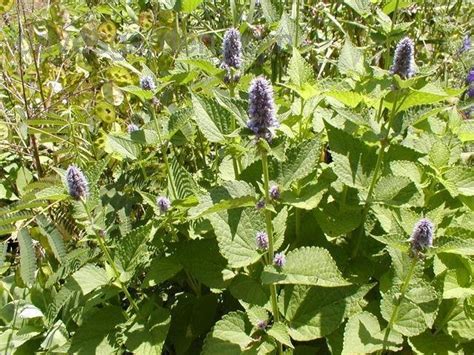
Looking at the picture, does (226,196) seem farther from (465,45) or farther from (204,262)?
(465,45)

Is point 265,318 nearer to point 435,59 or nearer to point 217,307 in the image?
point 217,307

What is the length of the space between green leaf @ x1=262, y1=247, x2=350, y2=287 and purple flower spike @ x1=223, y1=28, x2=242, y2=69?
52 cm

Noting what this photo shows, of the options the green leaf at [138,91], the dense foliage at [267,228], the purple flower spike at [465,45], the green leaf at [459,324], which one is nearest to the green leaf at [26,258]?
the dense foliage at [267,228]

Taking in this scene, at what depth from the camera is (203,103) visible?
1491 mm

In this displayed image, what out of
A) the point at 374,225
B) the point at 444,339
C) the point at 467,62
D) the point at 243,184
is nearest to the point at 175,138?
the point at 243,184

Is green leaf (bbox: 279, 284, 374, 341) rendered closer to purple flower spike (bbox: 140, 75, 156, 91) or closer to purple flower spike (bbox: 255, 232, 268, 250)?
purple flower spike (bbox: 255, 232, 268, 250)

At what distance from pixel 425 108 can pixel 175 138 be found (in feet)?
2.59

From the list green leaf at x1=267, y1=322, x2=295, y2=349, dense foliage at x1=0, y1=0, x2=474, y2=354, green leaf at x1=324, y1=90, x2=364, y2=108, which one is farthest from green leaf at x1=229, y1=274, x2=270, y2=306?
green leaf at x1=324, y1=90, x2=364, y2=108

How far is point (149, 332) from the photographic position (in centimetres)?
151

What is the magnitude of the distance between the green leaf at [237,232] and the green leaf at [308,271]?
0.07 metres

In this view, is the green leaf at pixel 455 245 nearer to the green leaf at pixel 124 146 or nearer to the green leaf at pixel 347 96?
the green leaf at pixel 347 96

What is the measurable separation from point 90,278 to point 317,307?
2.11 ft

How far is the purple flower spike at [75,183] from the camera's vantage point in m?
1.28

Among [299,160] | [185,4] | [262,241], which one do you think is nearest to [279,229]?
→ [262,241]
